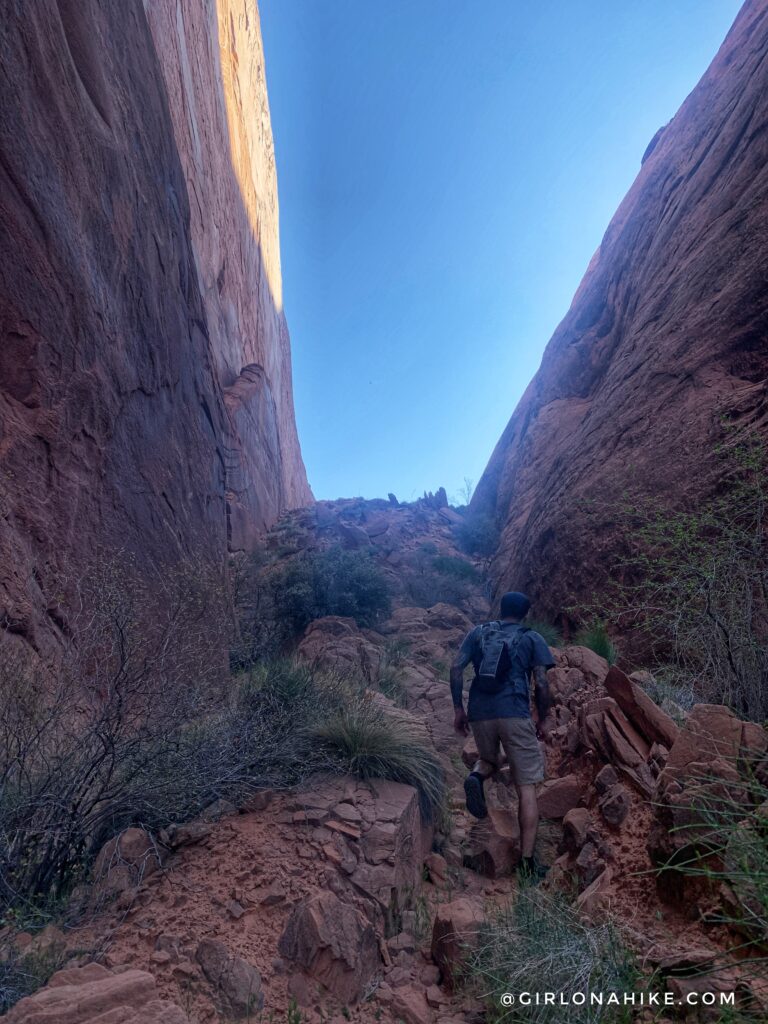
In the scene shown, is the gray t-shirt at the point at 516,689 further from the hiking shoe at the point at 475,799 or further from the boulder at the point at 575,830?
the boulder at the point at 575,830

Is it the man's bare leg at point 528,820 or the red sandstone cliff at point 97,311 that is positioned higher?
the red sandstone cliff at point 97,311

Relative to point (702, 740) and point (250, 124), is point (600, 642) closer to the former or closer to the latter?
point (702, 740)

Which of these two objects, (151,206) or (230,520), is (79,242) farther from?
(230,520)

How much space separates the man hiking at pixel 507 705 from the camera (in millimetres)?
4203

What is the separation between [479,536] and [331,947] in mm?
17391

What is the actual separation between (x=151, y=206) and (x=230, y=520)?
26.4 feet

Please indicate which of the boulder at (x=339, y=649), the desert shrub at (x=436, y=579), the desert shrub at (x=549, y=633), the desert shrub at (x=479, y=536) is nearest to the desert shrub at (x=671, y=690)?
the desert shrub at (x=549, y=633)

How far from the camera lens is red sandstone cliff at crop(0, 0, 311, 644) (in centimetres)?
503

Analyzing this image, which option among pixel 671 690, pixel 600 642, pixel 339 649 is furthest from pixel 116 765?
pixel 600 642

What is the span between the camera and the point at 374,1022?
8.22 feet

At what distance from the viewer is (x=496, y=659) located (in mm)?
4426

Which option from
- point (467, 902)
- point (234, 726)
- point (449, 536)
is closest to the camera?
point (467, 902)

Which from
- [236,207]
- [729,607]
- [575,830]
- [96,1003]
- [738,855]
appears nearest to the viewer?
[96,1003]

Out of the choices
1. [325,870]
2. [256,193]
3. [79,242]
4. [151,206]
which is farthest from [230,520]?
[256,193]
